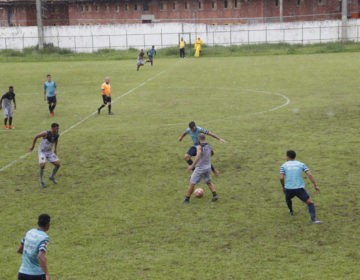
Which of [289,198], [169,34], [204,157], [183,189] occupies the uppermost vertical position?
[169,34]

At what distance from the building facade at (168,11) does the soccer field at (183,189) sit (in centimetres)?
6411

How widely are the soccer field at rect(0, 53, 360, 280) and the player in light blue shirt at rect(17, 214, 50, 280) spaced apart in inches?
77.0

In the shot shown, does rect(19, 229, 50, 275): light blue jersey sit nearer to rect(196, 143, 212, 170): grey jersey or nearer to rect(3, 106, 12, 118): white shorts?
rect(196, 143, 212, 170): grey jersey

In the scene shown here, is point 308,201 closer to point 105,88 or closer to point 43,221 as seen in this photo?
point 43,221

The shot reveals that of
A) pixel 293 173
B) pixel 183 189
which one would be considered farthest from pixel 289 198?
pixel 183 189

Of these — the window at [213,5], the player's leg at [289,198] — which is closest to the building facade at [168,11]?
the window at [213,5]

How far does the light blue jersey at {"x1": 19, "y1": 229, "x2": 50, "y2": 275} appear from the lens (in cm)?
836

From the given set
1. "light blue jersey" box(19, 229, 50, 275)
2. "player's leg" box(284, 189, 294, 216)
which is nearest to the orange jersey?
"player's leg" box(284, 189, 294, 216)

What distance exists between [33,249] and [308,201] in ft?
22.7

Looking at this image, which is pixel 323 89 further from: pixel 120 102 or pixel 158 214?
pixel 158 214

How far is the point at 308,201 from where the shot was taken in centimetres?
1266

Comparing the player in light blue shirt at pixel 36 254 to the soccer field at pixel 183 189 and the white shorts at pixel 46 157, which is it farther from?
the white shorts at pixel 46 157

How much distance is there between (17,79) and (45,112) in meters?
17.0

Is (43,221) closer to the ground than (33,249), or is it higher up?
higher up
